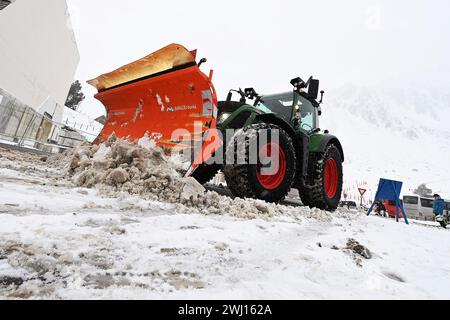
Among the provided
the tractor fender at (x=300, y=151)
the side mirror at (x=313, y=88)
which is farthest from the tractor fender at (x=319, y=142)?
the side mirror at (x=313, y=88)

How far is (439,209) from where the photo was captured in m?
11.6

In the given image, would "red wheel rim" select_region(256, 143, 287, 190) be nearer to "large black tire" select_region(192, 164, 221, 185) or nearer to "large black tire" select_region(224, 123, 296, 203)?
"large black tire" select_region(224, 123, 296, 203)

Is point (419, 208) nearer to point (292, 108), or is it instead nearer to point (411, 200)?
point (411, 200)

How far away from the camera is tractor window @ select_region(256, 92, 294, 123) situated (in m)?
5.01

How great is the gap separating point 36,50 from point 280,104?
1853cm

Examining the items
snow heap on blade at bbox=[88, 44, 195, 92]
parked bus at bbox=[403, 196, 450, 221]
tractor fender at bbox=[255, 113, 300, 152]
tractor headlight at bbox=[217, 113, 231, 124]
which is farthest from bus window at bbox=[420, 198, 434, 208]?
snow heap on blade at bbox=[88, 44, 195, 92]

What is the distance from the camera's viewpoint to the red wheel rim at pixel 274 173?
3485 mm

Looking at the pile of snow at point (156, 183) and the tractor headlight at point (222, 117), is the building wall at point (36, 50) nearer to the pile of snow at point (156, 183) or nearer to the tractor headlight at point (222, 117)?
the tractor headlight at point (222, 117)

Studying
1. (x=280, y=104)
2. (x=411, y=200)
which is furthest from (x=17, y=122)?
(x=411, y=200)

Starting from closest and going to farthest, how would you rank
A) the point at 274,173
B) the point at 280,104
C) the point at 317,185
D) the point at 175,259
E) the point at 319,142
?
1. the point at 175,259
2. the point at 274,173
3. the point at 317,185
4. the point at 319,142
5. the point at 280,104

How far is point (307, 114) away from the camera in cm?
530
